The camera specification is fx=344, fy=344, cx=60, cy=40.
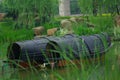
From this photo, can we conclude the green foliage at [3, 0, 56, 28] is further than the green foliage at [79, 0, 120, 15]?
Yes

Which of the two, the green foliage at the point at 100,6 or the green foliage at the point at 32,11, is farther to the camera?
the green foliage at the point at 32,11

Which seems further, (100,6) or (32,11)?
(32,11)

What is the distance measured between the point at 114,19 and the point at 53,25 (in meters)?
2.67

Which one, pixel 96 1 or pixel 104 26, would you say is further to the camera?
pixel 96 1

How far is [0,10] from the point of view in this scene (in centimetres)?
2434

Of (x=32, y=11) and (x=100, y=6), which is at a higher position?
(x=100, y=6)

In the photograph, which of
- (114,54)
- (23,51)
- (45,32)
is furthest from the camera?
(45,32)

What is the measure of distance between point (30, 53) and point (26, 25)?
743 centimetres

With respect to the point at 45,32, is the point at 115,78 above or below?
above

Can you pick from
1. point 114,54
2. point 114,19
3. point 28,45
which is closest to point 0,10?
point 114,19

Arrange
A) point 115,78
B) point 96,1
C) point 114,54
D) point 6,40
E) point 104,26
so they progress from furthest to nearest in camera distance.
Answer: point 96,1
point 104,26
point 6,40
point 114,54
point 115,78

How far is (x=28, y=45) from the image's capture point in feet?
26.1

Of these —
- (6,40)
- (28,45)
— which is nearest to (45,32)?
(6,40)

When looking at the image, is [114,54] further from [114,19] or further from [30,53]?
[114,19]
